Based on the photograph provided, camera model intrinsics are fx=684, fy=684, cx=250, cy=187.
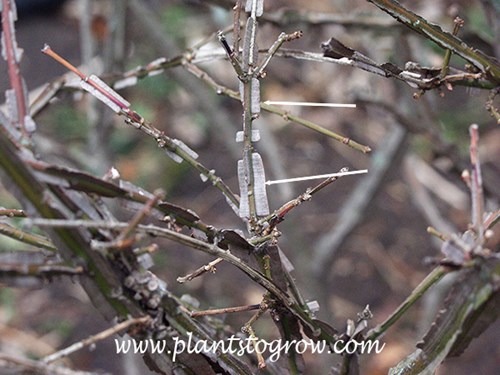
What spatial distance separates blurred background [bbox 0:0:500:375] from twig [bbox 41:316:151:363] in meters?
0.47

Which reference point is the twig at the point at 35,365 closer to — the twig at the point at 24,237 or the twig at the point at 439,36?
the twig at the point at 24,237

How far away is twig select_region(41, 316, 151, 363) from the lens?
1.63ft

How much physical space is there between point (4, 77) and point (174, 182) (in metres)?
1.04

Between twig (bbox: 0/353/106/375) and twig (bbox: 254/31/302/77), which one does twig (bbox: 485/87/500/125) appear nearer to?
twig (bbox: 254/31/302/77)

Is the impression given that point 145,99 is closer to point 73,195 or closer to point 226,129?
point 226,129

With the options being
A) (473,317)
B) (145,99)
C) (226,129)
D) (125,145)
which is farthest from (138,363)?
(145,99)

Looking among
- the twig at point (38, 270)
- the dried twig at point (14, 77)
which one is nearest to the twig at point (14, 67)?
the dried twig at point (14, 77)

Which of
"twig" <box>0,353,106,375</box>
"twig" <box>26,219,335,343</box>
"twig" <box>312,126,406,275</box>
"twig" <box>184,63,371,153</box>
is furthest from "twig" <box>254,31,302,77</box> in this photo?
"twig" <box>312,126,406,275</box>

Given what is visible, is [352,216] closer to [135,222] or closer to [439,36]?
[439,36]

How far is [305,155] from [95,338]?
7.84ft

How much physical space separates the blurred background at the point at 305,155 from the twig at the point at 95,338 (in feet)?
1.53

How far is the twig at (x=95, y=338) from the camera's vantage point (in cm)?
50

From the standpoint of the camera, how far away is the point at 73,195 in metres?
0.53

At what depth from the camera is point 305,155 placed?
9.42 feet
